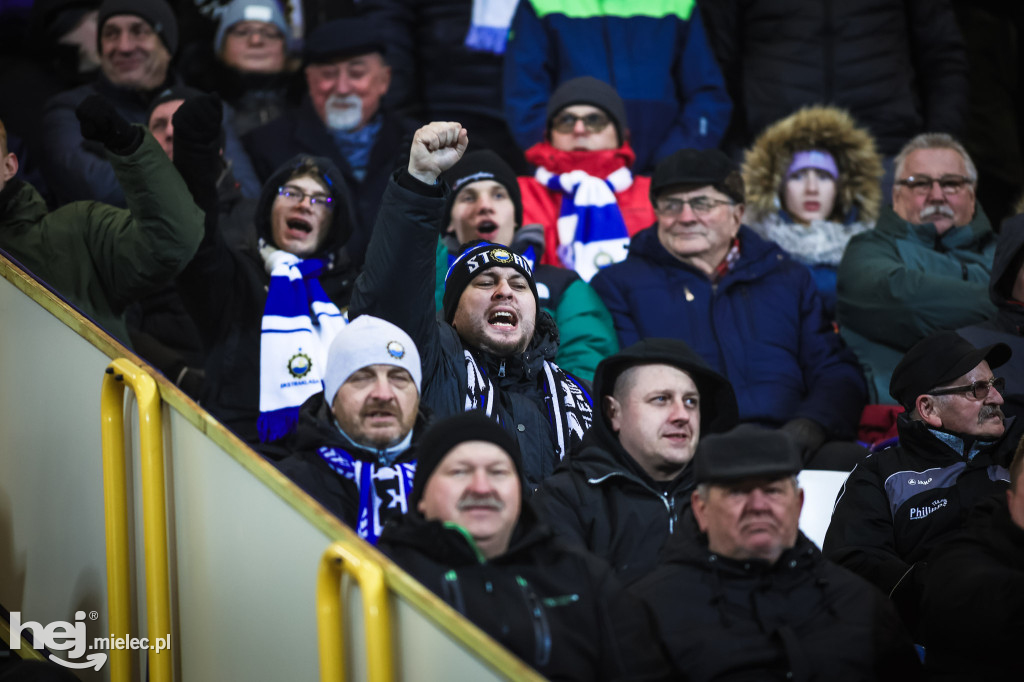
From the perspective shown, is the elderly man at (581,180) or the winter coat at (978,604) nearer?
the winter coat at (978,604)

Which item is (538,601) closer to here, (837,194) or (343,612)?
(343,612)

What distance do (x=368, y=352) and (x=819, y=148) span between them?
3347 millimetres

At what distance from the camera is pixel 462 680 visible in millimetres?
2691

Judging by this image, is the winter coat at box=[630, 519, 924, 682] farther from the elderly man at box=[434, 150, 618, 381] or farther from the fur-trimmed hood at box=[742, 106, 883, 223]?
the fur-trimmed hood at box=[742, 106, 883, 223]

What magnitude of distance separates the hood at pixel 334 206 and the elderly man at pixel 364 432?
1459 mm

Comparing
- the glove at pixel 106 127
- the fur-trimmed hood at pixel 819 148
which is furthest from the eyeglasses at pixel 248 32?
the fur-trimmed hood at pixel 819 148

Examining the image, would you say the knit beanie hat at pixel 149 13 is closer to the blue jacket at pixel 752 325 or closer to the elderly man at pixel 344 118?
the elderly man at pixel 344 118

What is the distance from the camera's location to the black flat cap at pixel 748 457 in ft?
10.4

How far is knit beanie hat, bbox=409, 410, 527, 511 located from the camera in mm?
3172

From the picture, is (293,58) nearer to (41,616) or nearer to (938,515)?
(41,616)

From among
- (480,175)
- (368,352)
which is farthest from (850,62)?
(368,352)

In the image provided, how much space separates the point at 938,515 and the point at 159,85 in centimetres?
400

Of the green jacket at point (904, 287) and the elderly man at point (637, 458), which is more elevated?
the green jacket at point (904, 287)

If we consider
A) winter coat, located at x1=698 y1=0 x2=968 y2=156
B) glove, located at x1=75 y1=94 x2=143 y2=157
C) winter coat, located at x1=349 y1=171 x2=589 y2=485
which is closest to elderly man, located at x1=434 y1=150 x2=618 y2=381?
winter coat, located at x1=349 y1=171 x2=589 y2=485
